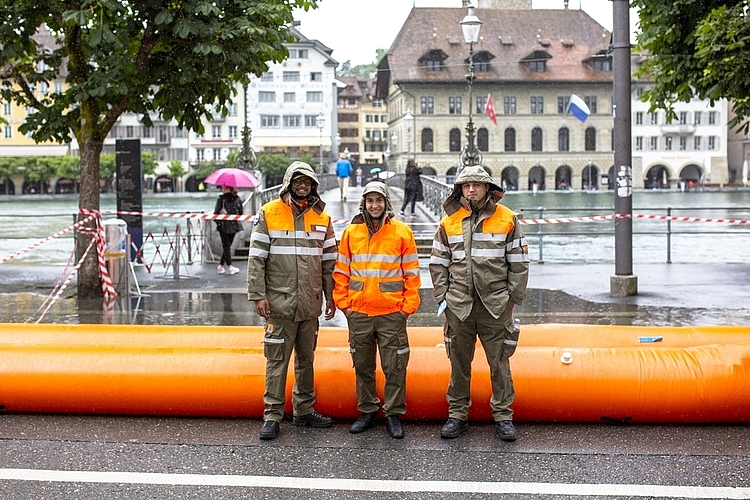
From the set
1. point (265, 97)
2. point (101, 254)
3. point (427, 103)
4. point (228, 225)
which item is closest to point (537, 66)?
point (427, 103)

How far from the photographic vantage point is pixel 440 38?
302 ft

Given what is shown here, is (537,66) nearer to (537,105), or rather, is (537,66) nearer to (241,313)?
Answer: (537,105)

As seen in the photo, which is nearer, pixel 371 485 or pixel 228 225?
pixel 371 485

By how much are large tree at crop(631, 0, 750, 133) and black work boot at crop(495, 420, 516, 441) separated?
8262 millimetres

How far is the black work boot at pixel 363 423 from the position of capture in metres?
6.68

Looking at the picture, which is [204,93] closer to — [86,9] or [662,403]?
[86,9]

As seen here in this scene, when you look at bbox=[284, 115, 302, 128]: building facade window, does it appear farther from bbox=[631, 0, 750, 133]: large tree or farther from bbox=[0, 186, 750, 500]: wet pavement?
bbox=[0, 186, 750, 500]: wet pavement

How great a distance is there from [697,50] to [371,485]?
414 inches

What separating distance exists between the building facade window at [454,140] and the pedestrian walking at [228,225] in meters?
78.4

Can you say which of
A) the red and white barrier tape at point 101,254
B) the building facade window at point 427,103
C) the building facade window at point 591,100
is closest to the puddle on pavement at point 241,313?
the red and white barrier tape at point 101,254

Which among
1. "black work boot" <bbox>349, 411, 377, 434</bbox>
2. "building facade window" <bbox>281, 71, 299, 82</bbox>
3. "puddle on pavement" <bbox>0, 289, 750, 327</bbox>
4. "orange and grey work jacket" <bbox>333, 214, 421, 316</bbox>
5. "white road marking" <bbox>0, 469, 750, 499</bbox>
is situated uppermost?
"building facade window" <bbox>281, 71, 299, 82</bbox>

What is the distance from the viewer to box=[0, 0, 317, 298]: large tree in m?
12.5

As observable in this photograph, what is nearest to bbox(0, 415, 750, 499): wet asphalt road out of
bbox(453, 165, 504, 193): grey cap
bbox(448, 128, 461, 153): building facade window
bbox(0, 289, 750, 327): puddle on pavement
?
bbox(453, 165, 504, 193): grey cap

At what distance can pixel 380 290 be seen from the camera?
6551mm
